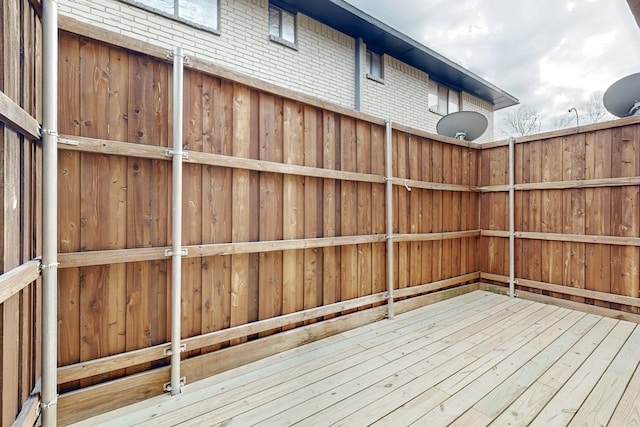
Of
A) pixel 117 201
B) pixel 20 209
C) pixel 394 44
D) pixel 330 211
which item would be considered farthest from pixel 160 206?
pixel 394 44

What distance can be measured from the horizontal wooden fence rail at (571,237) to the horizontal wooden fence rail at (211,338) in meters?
1.61

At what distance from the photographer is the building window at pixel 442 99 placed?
22.3 ft

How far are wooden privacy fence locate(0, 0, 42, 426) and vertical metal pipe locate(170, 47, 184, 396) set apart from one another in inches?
22.1

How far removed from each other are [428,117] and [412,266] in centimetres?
469

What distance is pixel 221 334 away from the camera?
1878mm

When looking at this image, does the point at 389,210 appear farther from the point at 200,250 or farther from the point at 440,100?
the point at 440,100

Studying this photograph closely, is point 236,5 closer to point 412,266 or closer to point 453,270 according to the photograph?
point 412,266

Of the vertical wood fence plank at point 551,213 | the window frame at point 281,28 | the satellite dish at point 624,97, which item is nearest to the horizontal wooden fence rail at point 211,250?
the vertical wood fence plank at point 551,213

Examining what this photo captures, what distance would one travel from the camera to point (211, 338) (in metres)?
1.84

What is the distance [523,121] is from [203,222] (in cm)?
1127

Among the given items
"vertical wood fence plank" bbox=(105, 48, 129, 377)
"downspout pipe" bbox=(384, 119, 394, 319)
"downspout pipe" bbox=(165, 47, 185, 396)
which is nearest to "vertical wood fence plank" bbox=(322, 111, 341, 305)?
"downspout pipe" bbox=(384, 119, 394, 319)

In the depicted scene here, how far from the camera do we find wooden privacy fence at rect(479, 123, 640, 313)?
292 centimetres

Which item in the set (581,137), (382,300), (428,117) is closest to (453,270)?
(382,300)

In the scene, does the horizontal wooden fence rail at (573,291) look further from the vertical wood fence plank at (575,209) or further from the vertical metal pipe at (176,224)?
the vertical metal pipe at (176,224)
